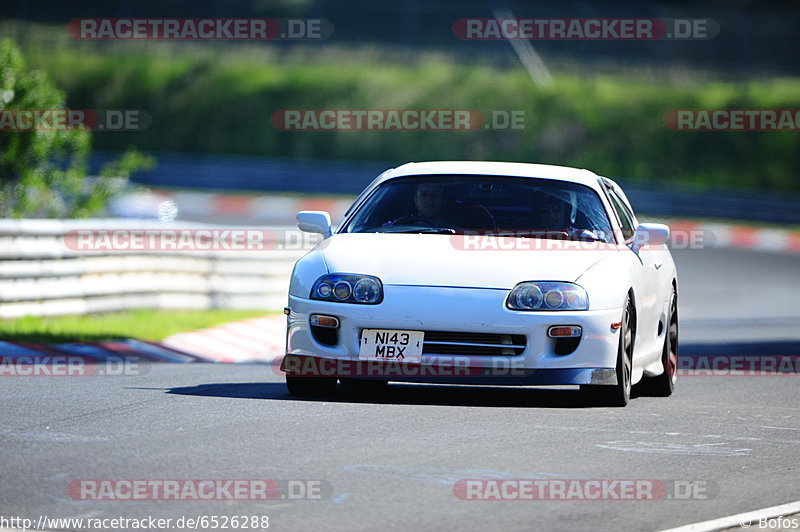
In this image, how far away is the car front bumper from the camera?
780 centimetres

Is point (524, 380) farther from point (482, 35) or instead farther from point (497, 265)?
point (482, 35)

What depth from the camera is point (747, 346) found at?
15.2 m

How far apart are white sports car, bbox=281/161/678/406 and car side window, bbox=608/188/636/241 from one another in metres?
0.61

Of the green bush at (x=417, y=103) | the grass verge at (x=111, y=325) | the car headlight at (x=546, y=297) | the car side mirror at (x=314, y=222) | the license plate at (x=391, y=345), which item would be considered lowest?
the grass verge at (x=111, y=325)

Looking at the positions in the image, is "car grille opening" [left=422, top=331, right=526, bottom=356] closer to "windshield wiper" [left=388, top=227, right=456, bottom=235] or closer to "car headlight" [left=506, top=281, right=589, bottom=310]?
"car headlight" [left=506, top=281, right=589, bottom=310]

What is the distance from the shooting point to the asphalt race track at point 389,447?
5.28 meters

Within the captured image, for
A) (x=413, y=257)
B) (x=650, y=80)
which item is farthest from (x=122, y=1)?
(x=413, y=257)

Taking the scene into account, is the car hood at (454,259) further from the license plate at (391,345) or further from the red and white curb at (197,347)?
the red and white curb at (197,347)

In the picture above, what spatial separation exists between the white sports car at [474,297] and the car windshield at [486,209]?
1 centimetres

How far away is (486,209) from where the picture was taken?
884 centimetres

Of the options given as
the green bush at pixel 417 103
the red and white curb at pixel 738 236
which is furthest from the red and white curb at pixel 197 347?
the green bush at pixel 417 103

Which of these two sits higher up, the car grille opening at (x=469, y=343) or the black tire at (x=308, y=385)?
the car grille opening at (x=469, y=343)

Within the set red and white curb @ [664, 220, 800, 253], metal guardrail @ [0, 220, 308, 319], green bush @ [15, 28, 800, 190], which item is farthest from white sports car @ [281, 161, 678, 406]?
green bush @ [15, 28, 800, 190]

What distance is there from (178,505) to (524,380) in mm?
2971
